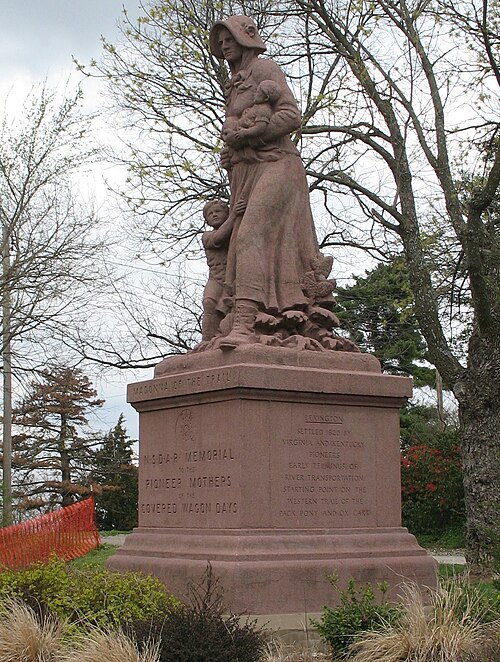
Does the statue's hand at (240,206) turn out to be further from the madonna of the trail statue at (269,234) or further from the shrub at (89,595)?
the shrub at (89,595)

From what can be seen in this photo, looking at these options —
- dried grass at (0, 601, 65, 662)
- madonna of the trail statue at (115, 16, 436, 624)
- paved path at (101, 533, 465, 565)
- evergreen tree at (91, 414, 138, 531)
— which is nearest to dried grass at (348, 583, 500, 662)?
madonna of the trail statue at (115, 16, 436, 624)

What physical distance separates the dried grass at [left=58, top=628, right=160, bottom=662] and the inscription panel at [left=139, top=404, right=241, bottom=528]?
94.2 inches

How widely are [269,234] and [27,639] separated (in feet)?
15.3

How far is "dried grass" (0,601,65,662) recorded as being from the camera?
751cm

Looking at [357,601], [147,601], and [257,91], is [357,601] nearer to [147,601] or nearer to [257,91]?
[147,601]

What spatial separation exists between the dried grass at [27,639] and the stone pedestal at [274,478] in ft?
5.42

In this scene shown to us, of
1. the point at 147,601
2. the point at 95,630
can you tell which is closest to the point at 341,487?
the point at 147,601

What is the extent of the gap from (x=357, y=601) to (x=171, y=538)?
2184 millimetres

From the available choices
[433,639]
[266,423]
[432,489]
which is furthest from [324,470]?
[432,489]

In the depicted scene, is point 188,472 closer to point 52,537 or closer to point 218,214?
point 218,214

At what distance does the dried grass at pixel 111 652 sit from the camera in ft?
22.8

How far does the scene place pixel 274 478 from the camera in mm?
9641

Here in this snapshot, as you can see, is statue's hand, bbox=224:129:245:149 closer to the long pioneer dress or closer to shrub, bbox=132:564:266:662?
the long pioneer dress

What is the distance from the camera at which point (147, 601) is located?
27.2 feet
